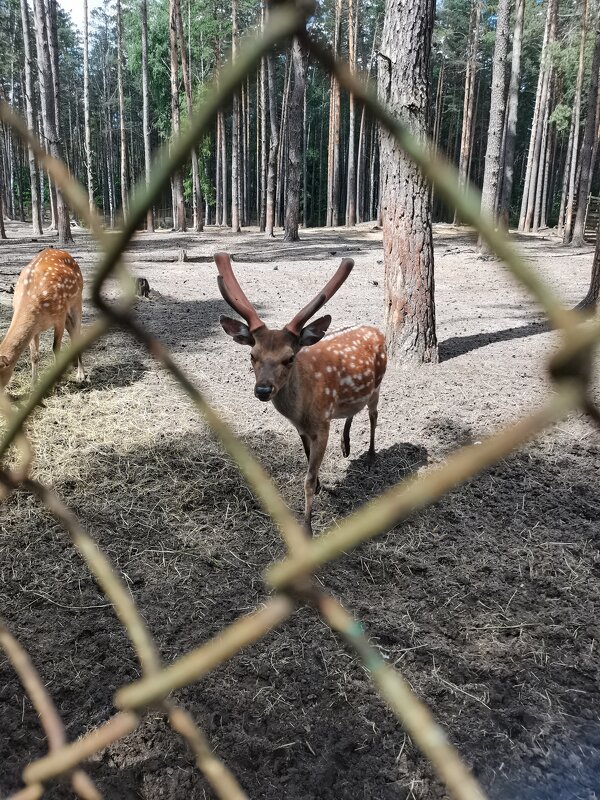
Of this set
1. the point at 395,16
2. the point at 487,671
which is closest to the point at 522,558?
the point at 487,671

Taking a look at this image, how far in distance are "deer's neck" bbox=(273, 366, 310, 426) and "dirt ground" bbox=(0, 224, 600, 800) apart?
69cm

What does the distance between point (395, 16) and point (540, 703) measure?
526 centimetres

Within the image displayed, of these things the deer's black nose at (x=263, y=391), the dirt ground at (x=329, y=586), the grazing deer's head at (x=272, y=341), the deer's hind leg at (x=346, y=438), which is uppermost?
the grazing deer's head at (x=272, y=341)

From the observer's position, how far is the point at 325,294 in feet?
8.47

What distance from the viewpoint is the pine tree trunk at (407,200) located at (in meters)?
5.18

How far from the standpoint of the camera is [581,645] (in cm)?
261

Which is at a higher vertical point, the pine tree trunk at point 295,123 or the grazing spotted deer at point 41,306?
the pine tree trunk at point 295,123

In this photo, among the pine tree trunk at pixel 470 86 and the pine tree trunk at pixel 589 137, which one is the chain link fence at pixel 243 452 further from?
the pine tree trunk at pixel 470 86

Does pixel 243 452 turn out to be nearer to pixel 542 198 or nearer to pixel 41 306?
pixel 41 306

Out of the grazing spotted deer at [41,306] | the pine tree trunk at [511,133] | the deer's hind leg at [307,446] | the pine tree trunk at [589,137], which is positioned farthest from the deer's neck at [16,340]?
the pine tree trunk at [589,137]

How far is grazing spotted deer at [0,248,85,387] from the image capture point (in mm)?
4547

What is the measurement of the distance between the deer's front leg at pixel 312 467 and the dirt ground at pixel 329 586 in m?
0.25

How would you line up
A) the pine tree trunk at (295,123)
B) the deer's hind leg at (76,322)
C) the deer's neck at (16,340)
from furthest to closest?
the pine tree trunk at (295,123), the deer's hind leg at (76,322), the deer's neck at (16,340)

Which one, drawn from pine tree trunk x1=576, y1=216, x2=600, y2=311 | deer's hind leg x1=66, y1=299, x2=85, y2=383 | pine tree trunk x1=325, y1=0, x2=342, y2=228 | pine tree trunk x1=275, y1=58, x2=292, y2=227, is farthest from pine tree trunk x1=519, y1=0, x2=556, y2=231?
deer's hind leg x1=66, y1=299, x2=85, y2=383
